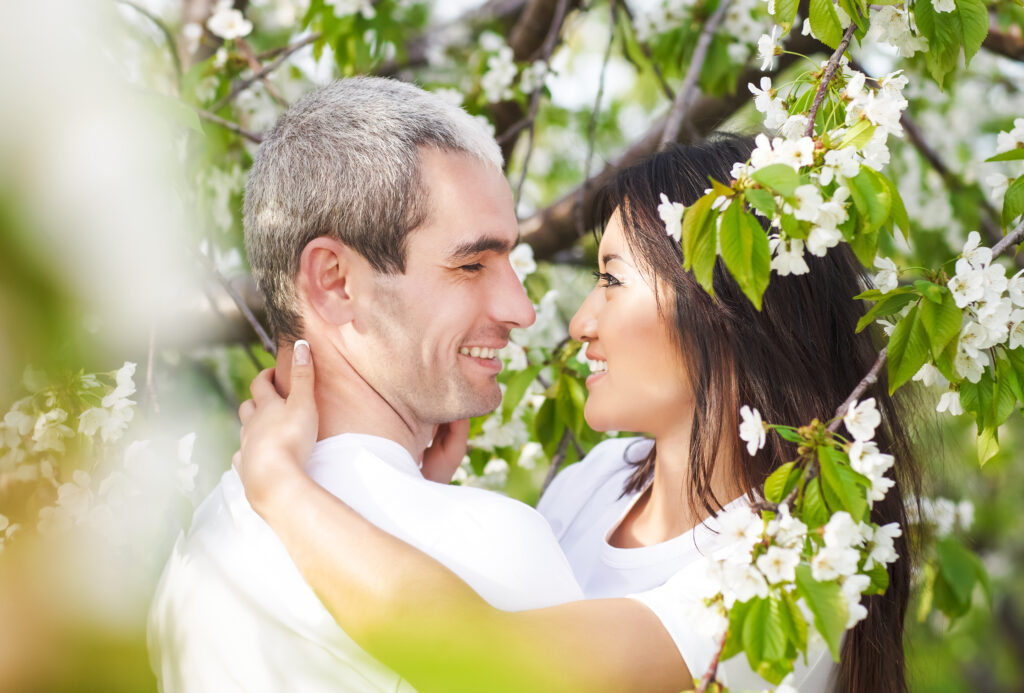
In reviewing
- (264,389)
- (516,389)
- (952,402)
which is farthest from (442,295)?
(952,402)

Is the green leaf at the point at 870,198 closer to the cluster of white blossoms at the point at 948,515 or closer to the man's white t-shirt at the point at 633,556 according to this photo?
the man's white t-shirt at the point at 633,556

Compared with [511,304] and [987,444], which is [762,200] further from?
[511,304]

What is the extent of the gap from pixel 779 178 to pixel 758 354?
88 centimetres

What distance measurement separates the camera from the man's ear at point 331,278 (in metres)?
1.95

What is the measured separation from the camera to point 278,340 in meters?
2.12

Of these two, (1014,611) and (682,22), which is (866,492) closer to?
(682,22)

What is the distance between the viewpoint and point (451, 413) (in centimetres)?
209

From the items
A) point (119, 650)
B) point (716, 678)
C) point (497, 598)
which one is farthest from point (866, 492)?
point (119, 650)

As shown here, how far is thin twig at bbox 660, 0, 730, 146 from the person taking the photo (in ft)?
9.92

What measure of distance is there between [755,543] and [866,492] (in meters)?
0.22

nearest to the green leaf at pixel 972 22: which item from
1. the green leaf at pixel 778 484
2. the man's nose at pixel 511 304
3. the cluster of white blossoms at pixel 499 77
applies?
the green leaf at pixel 778 484

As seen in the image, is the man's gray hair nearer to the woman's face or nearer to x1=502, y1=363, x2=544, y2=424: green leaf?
the woman's face

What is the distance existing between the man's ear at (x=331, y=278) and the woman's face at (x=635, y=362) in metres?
0.62

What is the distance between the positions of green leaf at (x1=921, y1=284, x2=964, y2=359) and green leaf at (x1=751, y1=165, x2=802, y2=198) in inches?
14.2
